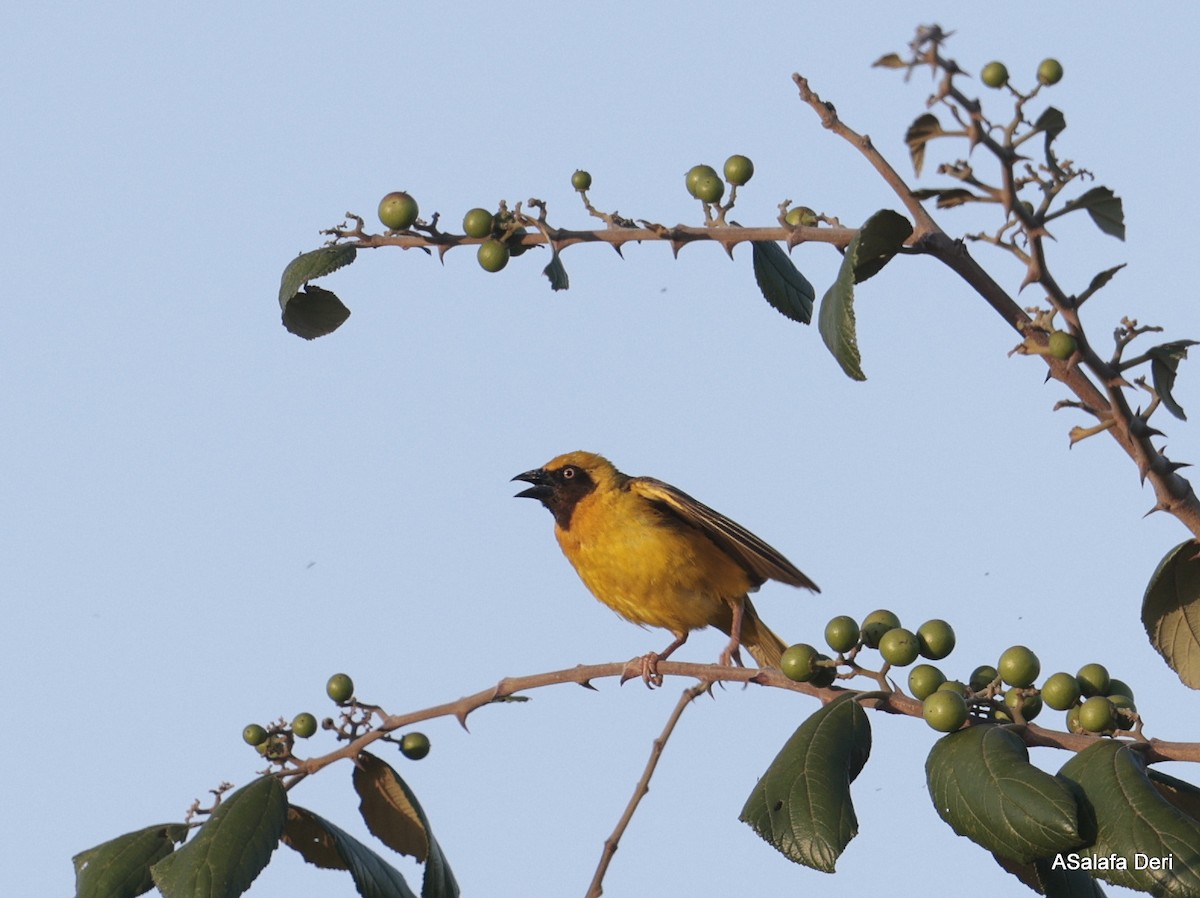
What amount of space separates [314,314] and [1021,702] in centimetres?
185

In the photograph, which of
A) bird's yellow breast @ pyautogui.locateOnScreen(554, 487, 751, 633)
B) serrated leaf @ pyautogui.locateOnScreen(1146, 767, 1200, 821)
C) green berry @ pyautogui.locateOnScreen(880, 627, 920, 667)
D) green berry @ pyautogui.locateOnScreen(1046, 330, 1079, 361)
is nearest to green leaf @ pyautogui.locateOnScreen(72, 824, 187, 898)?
green berry @ pyautogui.locateOnScreen(880, 627, 920, 667)

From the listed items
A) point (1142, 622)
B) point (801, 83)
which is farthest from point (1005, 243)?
point (1142, 622)

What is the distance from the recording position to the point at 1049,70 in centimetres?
256

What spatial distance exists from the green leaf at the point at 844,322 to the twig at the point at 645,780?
3.38 feet

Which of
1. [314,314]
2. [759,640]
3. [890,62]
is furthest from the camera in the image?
[759,640]

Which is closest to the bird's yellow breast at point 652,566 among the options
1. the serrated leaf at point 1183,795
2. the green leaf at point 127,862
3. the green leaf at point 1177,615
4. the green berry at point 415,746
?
the green berry at point 415,746

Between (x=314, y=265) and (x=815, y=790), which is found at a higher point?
(x=314, y=265)

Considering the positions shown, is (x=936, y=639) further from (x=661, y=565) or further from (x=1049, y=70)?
(x=661, y=565)

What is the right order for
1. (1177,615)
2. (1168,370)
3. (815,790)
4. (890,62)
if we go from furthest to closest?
(1177,615), (815,790), (1168,370), (890,62)

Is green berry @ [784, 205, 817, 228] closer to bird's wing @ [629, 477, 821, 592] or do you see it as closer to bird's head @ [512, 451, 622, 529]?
bird's wing @ [629, 477, 821, 592]

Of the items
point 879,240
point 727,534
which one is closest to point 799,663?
point 879,240

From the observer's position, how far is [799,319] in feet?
12.9

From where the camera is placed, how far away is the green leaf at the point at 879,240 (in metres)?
2.65

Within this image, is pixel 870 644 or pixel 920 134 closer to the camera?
pixel 920 134
